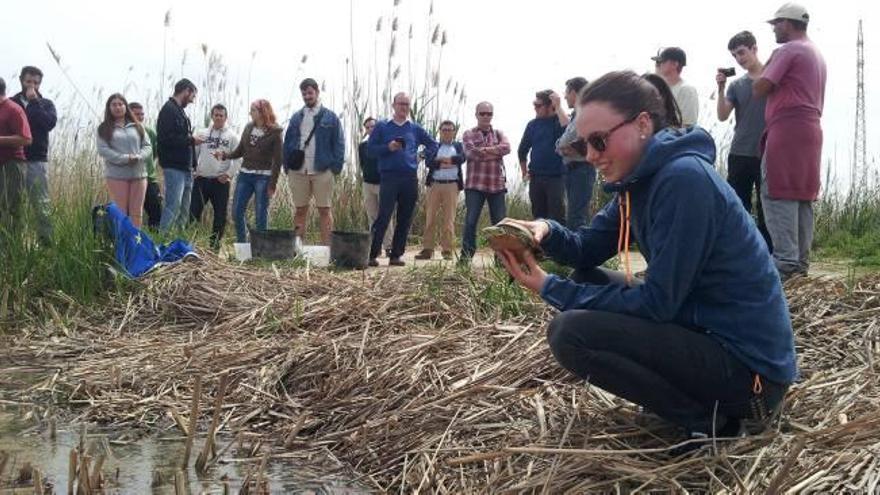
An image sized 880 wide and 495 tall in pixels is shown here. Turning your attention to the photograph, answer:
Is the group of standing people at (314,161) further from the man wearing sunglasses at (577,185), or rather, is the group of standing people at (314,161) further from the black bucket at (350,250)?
the black bucket at (350,250)

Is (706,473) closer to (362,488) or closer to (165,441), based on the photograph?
(362,488)

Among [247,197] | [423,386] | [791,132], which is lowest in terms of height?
[423,386]

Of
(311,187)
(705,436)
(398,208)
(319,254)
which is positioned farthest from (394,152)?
(705,436)

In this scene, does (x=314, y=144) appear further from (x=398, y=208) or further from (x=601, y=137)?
(x=601, y=137)

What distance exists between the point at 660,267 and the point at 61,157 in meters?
10.2

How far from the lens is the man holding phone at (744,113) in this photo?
7.16 metres

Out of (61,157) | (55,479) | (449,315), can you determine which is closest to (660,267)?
(55,479)

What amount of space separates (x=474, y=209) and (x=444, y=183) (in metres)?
0.64

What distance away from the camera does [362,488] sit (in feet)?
12.7

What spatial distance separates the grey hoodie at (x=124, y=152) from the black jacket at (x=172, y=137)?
0.49 feet

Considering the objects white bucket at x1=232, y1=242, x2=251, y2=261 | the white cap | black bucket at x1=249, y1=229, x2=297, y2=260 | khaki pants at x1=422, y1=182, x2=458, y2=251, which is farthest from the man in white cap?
white bucket at x1=232, y1=242, x2=251, y2=261

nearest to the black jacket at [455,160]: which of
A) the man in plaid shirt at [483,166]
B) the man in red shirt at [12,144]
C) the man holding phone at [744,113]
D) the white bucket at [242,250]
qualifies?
the man in plaid shirt at [483,166]

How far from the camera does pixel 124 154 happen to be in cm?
956

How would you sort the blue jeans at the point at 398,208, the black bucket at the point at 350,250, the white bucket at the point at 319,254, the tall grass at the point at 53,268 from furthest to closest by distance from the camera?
the blue jeans at the point at 398,208, the white bucket at the point at 319,254, the black bucket at the point at 350,250, the tall grass at the point at 53,268
